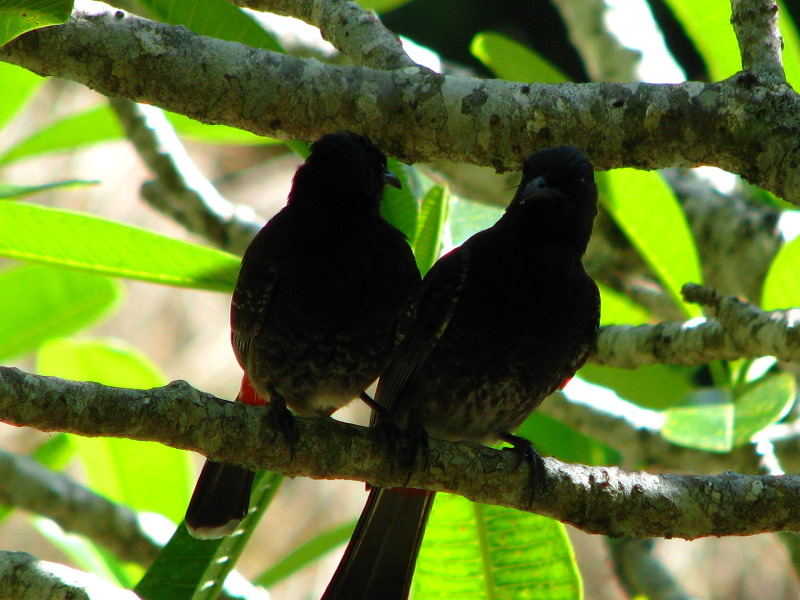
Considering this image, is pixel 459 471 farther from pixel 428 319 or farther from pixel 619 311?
pixel 619 311

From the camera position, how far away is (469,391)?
3.04 meters

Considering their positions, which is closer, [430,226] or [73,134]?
[430,226]

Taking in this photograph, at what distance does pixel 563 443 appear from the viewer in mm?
4055

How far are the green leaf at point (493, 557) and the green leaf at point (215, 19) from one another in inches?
63.3

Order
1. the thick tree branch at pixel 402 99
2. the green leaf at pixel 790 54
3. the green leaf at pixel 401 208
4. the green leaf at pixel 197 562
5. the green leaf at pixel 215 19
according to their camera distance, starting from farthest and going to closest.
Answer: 1. the green leaf at pixel 790 54
2. the green leaf at pixel 401 208
3. the green leaf at pixel 215 19
4. the green leaf at pixel 197 562
5. the thick tree branch at pixel 402 99

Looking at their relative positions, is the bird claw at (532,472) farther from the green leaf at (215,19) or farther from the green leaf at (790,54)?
the green leaf at (790,54)

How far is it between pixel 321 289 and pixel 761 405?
1535 millimetres

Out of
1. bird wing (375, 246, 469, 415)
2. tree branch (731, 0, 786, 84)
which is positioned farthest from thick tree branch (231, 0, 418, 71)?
tree branch (731, 0, 786, 84)

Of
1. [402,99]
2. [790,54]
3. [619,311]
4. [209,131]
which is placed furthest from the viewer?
[209,131]

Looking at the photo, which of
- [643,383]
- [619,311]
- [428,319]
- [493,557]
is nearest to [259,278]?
[428,319]

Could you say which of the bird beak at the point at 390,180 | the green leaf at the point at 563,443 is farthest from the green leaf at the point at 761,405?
the bird beak at the point at 390,180

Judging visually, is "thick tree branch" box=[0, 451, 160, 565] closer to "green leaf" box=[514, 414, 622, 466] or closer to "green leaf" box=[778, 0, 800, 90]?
"green leaf" box=[514, 414, 622, 466]

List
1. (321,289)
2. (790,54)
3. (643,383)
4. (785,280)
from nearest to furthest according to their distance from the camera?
(321,289)
(785,280)
(790,54)
(643,383)

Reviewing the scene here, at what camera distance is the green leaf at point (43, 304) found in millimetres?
3811
